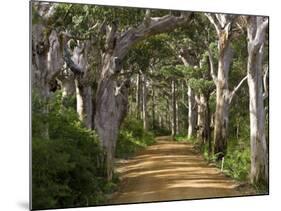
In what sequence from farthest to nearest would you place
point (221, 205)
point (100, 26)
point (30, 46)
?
point (221, 205), point (100, 26), point (30, 46)

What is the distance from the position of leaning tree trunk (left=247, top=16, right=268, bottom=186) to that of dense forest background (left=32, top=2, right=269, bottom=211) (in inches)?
0.4

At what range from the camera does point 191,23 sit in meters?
6.02

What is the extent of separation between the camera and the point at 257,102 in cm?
626

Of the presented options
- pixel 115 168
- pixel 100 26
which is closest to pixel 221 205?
pixel 115 168

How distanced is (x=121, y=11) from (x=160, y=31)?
0.46 meters

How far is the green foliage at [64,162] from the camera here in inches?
208

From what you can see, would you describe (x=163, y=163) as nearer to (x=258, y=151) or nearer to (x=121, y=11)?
(x=258, y=151)

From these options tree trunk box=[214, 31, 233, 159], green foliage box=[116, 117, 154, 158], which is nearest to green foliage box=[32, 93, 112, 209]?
green foliage box=[116, 117, 154, 158]

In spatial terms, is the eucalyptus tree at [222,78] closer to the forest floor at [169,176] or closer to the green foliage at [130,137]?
the forest floor at [169,176]

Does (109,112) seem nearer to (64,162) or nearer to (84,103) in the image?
(84,103)

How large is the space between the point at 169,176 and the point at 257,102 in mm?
1193

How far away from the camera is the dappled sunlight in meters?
5.79

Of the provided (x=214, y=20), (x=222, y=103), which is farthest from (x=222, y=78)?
(x=214, y=20)

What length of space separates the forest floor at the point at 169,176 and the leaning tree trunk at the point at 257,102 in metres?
0.32
